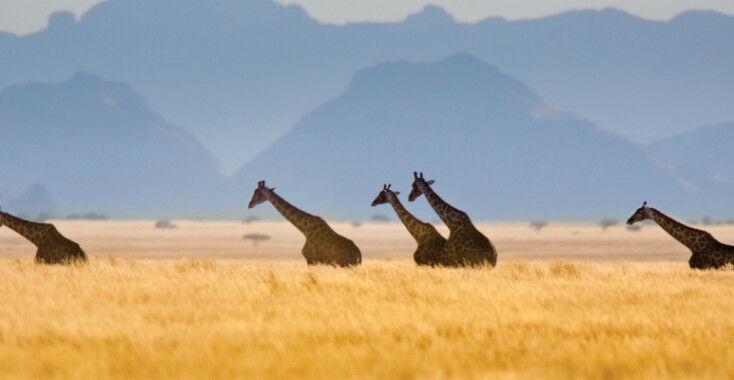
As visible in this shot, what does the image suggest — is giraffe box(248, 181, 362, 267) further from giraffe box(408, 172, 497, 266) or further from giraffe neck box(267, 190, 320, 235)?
giraffe box(408, 172, 497, 266)

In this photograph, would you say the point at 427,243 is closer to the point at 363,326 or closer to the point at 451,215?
the point at 451,215

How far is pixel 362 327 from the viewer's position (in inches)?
358

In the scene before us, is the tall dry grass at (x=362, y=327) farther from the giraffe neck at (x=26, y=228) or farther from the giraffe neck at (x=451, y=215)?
the giraffe neck at (x=26, y=228)

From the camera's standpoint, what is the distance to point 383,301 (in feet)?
37.0

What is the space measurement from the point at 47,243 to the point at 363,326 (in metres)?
10.9

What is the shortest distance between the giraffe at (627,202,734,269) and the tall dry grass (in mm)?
2898

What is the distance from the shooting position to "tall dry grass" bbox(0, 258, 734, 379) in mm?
7519

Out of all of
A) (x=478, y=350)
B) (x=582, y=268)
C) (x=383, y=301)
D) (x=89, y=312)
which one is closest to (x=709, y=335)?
(x=478, y=350)

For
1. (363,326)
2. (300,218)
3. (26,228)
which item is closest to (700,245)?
(300,218)

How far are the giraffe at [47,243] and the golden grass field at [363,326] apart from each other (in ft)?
7.84

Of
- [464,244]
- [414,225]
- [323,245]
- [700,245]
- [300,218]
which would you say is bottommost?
[700,245]

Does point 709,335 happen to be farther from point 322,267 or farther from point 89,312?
point 322,267

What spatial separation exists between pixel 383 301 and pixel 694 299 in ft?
15.3

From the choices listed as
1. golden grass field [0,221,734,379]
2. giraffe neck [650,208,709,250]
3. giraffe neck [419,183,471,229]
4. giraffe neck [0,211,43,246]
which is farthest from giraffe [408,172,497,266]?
giraffe neck [0,211,43,246]
